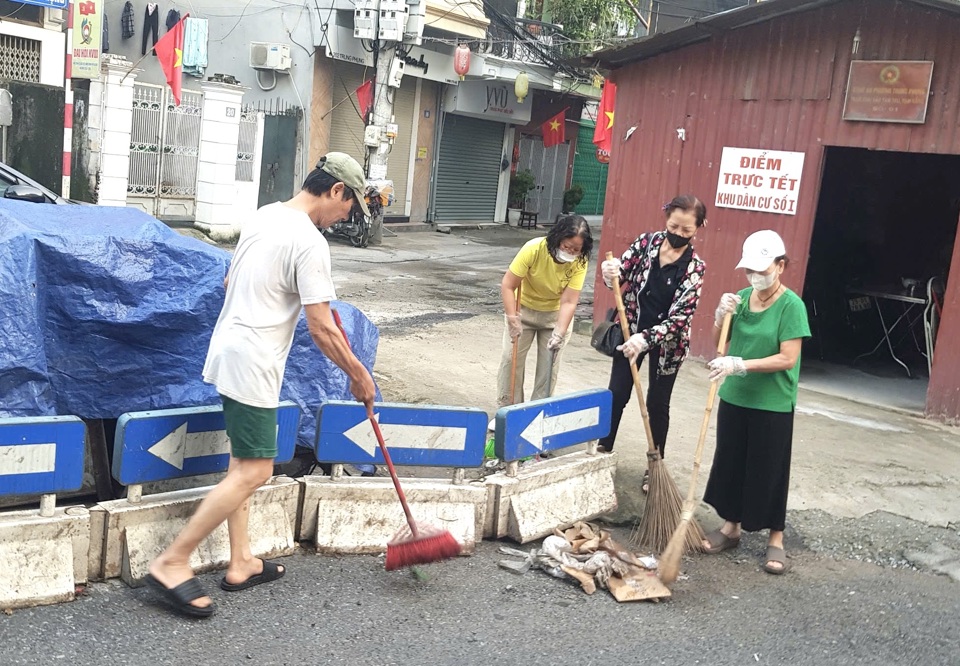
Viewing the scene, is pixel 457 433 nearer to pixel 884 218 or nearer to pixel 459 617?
pixel 459 617

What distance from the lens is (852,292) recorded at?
1041 cm

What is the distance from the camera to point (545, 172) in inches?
1001

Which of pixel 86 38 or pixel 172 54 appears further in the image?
pixel 86 38

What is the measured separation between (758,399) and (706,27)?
16.7 ft

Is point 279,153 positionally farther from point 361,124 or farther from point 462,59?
point 462,59

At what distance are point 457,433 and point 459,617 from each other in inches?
38.0

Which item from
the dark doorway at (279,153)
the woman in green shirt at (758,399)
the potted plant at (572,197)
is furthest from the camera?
the potted plant at (572,197)

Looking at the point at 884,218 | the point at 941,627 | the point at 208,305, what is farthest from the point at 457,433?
the point at 884,218

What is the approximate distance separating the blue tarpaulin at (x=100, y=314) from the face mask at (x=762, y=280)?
2235 millimetres

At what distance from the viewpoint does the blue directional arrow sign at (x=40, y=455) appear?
135 inches

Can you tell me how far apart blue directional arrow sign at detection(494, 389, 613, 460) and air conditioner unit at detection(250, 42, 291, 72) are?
13776mm

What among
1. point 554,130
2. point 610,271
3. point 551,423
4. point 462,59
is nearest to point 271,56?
point 462,59

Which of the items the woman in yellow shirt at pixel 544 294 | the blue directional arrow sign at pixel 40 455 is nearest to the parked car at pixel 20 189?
the woman in yellow shirt at pixel 544 294

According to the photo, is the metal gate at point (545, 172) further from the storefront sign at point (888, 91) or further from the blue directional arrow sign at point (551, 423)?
the blue directional arrow sign at point (551, 423)
